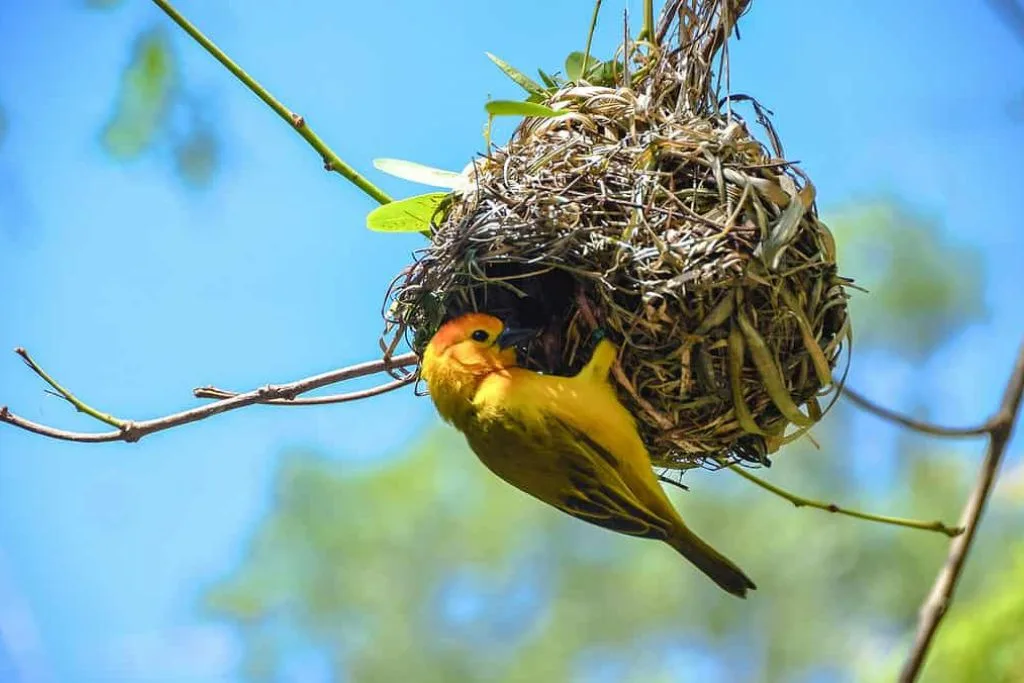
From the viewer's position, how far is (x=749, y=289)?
1.88 meters

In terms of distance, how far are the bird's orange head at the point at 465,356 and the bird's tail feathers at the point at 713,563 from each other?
1.52 ft

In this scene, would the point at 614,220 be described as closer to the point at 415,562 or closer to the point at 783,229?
the point at 783,229

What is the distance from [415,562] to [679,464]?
4449 millimetres

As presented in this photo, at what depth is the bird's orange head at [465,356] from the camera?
203 cm

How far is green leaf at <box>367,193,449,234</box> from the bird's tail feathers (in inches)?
31.9

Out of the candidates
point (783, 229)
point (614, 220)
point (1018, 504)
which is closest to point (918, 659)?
point (783, 229)

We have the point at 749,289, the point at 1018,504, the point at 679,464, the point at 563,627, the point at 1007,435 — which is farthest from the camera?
the point at 563,627

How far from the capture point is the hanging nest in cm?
187

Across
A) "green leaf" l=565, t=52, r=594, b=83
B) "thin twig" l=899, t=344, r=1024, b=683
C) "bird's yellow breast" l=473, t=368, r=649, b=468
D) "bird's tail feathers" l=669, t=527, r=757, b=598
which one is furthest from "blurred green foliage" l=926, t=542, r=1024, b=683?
"green leaf" l=565, t=52, r=594, b=83

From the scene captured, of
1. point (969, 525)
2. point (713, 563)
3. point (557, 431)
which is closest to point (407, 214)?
point (557, 431)

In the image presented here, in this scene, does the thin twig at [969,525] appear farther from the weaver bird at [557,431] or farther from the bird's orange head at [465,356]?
the bird's orange head at [465,356]

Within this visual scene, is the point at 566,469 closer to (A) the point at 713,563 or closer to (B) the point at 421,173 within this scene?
(A) the point at 713,563

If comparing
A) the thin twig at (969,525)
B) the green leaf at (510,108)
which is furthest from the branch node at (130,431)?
the thin twig at (969,525)

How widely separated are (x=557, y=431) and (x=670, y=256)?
0.37m
